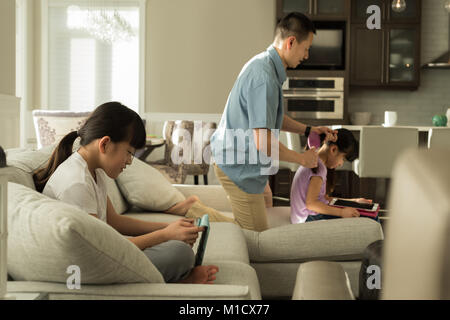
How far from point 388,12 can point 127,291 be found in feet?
21.5

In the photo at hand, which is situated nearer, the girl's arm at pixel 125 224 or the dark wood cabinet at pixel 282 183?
the girl's arm at pixel 125 224

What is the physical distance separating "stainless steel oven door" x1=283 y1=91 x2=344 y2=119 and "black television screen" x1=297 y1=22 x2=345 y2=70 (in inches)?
15.0

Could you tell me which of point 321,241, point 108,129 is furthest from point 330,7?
point 108,129

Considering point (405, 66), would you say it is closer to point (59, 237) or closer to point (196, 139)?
point (196, 139)

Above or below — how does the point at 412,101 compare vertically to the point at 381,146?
above

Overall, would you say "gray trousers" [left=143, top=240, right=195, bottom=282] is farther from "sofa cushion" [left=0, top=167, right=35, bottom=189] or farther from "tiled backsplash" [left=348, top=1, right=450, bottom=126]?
"tiled backsplash" [left=348, top=1, right=450, bottom=126]

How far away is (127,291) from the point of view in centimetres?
109

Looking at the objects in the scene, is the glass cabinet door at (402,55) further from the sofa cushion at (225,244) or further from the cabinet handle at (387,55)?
the sofa cushion at (225,244)

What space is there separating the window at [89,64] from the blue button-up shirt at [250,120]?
5.21m

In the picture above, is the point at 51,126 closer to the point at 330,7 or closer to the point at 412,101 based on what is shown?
the point at 330,7

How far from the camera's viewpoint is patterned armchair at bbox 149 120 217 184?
581cm

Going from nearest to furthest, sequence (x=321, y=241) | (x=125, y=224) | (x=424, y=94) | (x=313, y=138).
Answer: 1. (x=125, y=224)
2. (x=321, y=241)
3. (x=313, y=138)
4. (x=424, y=94)

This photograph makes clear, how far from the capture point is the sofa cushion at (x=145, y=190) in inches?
106

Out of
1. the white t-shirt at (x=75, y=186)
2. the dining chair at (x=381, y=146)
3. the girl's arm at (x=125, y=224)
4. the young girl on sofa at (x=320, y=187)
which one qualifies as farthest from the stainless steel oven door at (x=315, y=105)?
the white t-shirt at (x=75, y=186)
